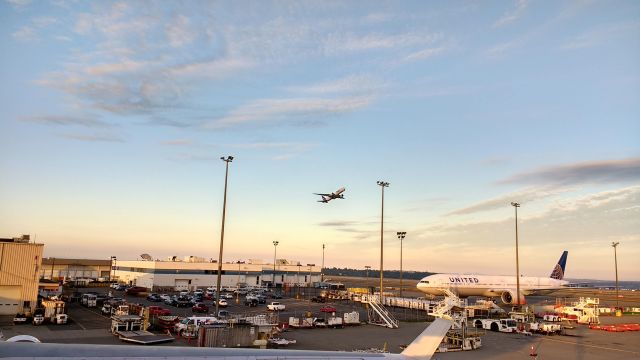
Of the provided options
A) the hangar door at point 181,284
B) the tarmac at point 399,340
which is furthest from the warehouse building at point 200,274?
the tarmac at point 399,340

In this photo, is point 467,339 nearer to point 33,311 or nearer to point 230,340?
point 230,340

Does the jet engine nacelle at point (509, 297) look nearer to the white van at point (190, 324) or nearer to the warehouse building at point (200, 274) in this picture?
the white van at point (190, 324)

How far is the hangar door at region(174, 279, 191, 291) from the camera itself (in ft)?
383

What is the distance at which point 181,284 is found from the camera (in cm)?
11794

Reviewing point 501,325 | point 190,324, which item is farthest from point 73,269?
point 501,325

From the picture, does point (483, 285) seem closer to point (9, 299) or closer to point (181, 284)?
point (181, 284)

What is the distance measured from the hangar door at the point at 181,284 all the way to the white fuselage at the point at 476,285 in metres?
61.5

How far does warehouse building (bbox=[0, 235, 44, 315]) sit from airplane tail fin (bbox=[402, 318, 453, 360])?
176ft

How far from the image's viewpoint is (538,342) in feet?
153

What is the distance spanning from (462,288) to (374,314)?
31788 mm

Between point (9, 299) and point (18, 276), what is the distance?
2.84 m

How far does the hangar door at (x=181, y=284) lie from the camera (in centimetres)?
11688

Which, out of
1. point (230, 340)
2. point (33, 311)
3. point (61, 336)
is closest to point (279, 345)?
point (230, 340)

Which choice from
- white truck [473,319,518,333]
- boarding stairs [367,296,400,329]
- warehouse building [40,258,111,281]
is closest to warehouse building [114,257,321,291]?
warehouse building [40,258,111,281]
